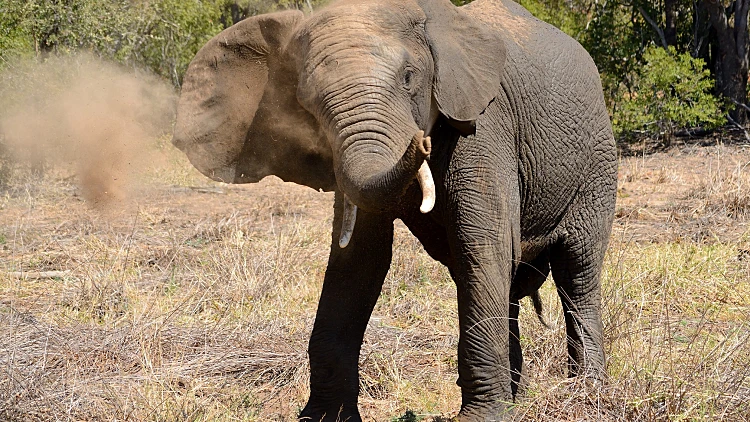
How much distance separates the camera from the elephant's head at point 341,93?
3.66 metres

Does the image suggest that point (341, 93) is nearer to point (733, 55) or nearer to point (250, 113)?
point (250, 113)

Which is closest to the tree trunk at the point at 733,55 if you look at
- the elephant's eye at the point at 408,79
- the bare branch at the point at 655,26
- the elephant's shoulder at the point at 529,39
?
the bare branch at the point at 655,26

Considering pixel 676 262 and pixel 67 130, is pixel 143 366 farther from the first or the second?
pixel 67 130

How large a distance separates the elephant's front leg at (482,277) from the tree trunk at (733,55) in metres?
12.4

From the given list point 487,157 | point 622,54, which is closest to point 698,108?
A: point 622,54

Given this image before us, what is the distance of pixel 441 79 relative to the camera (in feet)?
13.6

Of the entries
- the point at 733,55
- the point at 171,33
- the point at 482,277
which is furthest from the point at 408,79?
the point at 171,33

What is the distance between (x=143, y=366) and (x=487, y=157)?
222cm

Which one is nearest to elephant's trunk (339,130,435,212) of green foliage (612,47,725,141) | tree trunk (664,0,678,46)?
green foliage (612,47,725,141)

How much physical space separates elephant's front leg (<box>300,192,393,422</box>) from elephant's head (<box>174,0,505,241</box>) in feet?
1.70

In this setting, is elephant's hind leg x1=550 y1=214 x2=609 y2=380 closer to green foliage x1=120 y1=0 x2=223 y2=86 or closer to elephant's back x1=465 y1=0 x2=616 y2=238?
elephant's back x1=465 y1=0 x2=616 y2=238

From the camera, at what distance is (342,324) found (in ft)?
16.0

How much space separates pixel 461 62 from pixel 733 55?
12.9 metres

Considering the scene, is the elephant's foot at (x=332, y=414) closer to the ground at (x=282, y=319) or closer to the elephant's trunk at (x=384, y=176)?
the ground at (x=282, y=319)
